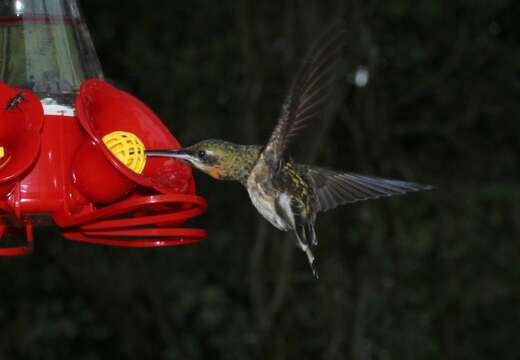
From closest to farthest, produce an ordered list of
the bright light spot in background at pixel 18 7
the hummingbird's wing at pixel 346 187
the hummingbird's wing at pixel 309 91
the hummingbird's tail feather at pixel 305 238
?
the hummingbird's wing at pixel 309 91 → the bright light spot in background at pixel 18 7 → the hummingbird's tail feather at pixel 305 238 → the hummingbird's wing at pixel 346 187

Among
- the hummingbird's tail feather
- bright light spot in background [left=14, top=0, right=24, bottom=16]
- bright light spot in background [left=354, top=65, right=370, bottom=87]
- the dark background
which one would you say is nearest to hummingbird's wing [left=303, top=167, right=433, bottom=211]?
the hummingbird's tail feather

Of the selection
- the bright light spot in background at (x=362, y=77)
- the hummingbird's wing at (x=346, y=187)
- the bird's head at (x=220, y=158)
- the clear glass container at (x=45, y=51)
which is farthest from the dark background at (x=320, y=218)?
the clear glass container at (x=45, y=51)

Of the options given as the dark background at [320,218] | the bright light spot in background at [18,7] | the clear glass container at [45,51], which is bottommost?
the dark background at [320,218]

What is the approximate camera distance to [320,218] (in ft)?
21.5

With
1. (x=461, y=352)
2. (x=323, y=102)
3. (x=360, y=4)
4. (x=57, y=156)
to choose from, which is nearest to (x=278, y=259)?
(x=360, y=4)

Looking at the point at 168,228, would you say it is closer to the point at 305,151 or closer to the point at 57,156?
the point at 57,156

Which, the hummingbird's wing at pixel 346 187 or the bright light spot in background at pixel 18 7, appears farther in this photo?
the hummingbird's wing at pixel 346 187

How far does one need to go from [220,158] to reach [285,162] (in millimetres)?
318

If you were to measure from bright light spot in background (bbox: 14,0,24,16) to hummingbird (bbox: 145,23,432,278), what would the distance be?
2.28 ft

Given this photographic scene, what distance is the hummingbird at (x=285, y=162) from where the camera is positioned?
292 centimetres

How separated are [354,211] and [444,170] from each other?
1.47 m

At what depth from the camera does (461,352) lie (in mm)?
8094

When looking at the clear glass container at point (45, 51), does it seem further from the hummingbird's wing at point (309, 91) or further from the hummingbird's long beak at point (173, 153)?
the hummingbird's wing at point (309, 91)

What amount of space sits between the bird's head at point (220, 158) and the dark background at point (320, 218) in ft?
10.3
